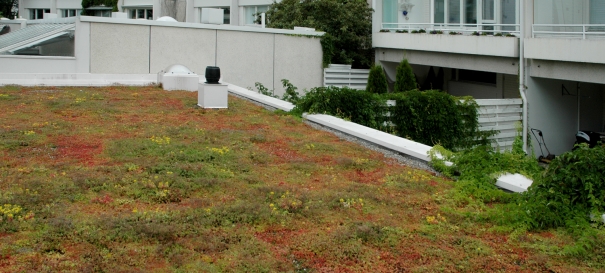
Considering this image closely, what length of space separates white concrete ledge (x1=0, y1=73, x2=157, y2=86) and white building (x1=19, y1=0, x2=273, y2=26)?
13677 millimetres

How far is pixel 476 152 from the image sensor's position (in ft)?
30.1

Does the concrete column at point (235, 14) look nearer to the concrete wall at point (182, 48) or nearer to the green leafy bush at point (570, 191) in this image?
the concrete wall at point (182, 48)

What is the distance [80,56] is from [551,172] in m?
13.7

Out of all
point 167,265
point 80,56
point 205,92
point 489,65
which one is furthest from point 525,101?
point 167,265

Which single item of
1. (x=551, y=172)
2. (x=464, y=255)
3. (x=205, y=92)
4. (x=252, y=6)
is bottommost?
(x=464, y=255)

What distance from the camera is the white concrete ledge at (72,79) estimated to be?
1642cm

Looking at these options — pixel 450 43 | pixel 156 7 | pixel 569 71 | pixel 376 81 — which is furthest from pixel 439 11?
pixel 156 7

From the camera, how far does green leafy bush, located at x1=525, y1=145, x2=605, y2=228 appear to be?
7.04 m

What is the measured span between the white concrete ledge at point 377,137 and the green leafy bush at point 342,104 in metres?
0.30

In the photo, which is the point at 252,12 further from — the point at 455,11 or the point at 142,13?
the point at 142,13

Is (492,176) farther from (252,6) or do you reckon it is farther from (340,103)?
(252,6)

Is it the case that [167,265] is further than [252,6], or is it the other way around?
[252,6]

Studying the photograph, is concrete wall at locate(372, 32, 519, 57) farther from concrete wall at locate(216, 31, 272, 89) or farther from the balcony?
concrete wall at locate(216, 31, 272, 89)

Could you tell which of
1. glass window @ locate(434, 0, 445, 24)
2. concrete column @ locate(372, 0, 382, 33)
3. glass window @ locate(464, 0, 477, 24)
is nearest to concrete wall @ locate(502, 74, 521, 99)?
glass window @ locate(464, 0, 477, 24)
